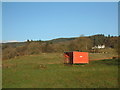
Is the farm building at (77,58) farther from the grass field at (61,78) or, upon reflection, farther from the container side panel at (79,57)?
the grass field at (61,78)

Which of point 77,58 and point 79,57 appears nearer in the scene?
point 77,58

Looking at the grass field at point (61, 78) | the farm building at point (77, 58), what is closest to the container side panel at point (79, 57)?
the farm building at point (77, 58)

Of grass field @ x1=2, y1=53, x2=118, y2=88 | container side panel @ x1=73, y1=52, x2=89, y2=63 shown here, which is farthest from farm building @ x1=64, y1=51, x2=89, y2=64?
grass field @ x1=2, y1=53, x2=118, y2=88

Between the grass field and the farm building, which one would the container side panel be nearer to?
the farm building

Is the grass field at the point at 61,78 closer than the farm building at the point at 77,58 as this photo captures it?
Yes

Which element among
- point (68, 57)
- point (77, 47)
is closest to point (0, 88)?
point (68, 57)

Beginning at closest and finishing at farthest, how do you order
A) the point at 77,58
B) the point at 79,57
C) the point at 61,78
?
the point at 61,78 < the point at 77,58 < the point at 79,57

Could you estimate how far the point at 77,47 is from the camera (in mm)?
76812

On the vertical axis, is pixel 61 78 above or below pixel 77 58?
above

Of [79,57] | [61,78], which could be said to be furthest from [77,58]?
[61,78]

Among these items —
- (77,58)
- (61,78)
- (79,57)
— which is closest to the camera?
(61,78)

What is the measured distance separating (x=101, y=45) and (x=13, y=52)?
64.6 meters

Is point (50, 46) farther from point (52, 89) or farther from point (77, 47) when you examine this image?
point (52, 89)

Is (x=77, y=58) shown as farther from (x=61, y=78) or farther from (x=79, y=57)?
(x=61, y=78)
